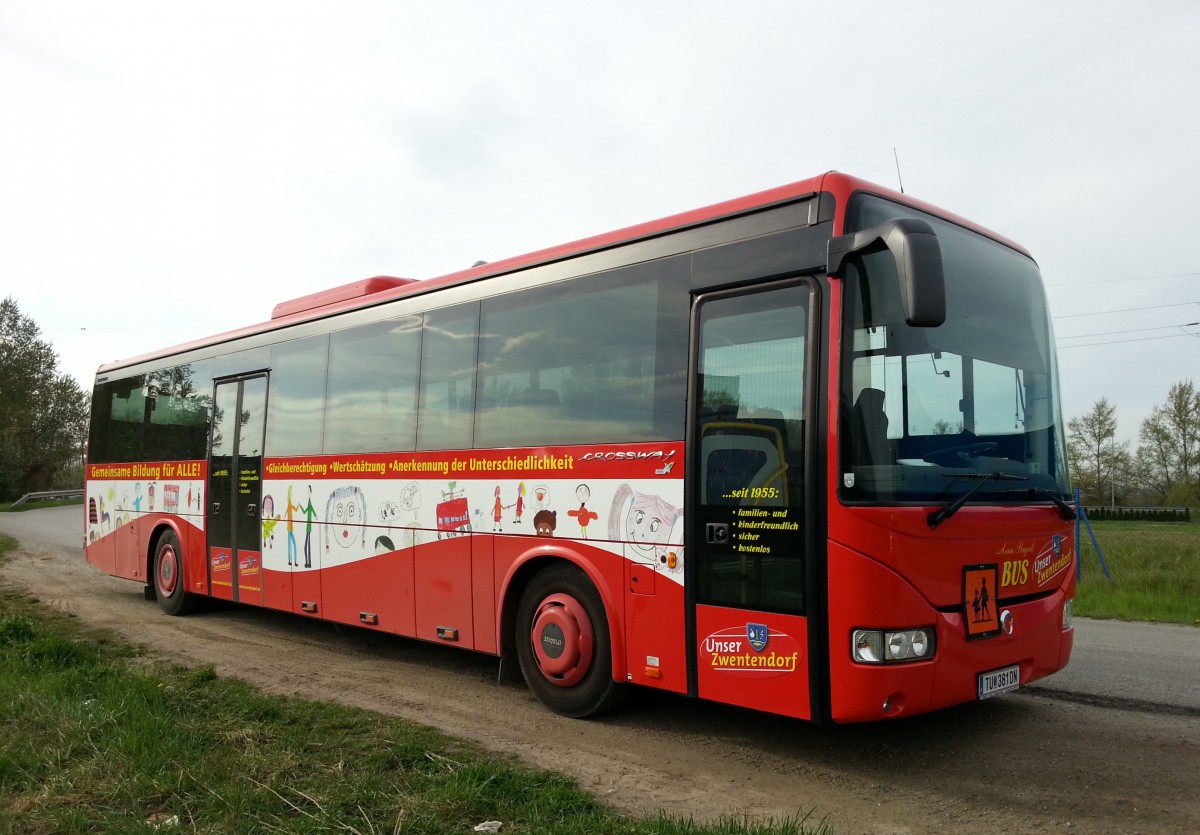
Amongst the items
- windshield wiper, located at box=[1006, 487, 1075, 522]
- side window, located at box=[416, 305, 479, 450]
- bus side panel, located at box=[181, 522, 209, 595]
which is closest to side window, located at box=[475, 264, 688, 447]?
side window, located at box=[416, 305, 479, 450]

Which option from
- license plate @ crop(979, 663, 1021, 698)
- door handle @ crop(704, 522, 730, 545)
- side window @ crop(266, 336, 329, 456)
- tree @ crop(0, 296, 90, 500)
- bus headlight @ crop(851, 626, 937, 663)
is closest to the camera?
bus headlight @ crop(851, 626, 937, 663)

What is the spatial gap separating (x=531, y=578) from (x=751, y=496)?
230 cm

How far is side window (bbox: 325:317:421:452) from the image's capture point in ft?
27.3

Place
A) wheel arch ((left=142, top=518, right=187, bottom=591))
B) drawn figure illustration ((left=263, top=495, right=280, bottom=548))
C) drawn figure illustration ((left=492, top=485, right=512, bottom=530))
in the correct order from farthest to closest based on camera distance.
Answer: wheel arch ((left=142, top=518, right=187, bottom=591))
drawn figure illustration ((left=263, top=495, right=280, bottom=548))
drawn figure illustration ((left=492, top=485, right=512, bottom=530))

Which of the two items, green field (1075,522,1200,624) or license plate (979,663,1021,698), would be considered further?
green field (1075,522,1200,624)

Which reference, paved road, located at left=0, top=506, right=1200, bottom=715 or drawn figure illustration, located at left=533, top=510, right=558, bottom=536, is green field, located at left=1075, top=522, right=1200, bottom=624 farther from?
drawn figure illustration, located at left=533, top=510, right=558, bottom=536

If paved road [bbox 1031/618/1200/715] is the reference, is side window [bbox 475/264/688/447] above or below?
above

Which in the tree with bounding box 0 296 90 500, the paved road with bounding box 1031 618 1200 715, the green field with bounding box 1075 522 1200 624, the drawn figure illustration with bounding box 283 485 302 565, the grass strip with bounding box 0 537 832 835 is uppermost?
the tree with bounding box 0 296 90 500

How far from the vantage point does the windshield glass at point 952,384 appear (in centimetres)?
503

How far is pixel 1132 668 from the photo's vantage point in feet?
25.7

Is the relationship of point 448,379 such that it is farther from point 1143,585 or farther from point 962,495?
point 1143,585

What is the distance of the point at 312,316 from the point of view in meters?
9.90

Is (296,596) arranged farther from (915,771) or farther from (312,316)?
(915,771)

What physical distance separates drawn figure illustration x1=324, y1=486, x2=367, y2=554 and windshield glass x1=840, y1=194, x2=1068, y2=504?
16.9 feet
